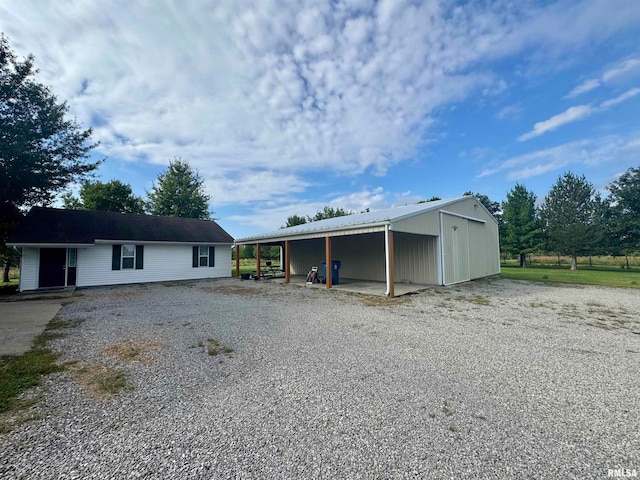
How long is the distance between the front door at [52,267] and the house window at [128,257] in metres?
2.25

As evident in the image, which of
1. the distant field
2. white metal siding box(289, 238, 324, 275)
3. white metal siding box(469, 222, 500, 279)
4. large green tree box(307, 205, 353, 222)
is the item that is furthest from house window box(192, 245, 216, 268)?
the distant field

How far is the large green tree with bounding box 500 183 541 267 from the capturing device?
26.1 m

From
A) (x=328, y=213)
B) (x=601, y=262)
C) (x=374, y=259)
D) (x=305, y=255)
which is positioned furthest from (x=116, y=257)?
(x=601, y=262)

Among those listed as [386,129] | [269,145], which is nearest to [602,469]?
[386,129]

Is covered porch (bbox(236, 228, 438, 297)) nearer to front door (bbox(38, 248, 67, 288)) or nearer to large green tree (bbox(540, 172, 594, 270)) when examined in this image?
front door (bbox(38, 248, 67, 288))

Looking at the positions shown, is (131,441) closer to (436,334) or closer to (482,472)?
(482,472)

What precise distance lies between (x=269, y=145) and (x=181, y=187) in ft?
62.8

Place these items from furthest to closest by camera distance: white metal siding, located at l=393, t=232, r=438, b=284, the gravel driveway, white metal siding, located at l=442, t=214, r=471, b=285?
white metal siding, located at l=393, t=232, r=438, b=284 < white metal siding, located at l=442, t=214, r=471, b=285 < the gravel driveway

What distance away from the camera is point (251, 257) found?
3272 centimetres

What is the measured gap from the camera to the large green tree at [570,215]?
2222 cm

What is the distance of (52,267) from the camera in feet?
40.7

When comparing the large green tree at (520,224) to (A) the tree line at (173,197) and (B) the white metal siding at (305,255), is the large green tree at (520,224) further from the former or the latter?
(A) the tree line at (173,197)

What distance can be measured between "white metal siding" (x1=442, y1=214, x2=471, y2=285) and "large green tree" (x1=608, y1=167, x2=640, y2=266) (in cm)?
2000

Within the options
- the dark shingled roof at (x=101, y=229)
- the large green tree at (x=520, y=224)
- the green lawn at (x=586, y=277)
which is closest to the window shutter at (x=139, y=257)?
the dark shingled roof at (x=101, y=229)
